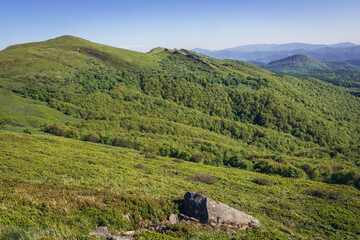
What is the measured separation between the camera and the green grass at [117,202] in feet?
43.1

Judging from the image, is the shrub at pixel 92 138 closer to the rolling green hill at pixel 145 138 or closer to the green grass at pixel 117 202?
the rolling green hill at pixel 145 138

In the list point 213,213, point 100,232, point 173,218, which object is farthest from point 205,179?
point 100,232

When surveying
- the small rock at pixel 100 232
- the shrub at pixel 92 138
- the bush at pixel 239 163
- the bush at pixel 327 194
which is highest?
the small rock at pixel 100 232

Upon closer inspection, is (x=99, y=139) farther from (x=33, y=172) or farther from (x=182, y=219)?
(x=182, y=219)

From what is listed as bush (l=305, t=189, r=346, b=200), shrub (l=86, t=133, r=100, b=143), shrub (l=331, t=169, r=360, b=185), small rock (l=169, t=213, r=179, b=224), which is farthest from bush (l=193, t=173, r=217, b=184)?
shrub (l=86, t=133, r=100, b=143)

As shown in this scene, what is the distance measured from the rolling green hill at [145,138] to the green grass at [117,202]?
0.16 m

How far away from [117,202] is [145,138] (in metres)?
72.8

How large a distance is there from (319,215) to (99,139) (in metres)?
65.5

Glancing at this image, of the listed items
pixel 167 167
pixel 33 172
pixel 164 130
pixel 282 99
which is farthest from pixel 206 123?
pixel 33 172

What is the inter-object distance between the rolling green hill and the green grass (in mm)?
155

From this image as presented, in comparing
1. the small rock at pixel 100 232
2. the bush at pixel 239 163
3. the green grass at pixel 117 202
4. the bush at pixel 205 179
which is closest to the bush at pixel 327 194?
the green grass at pixel 117 202

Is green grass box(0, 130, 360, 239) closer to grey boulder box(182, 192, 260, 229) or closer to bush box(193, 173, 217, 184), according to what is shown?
bush box(193, 173, 217, 184)

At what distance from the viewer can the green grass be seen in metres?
13.1

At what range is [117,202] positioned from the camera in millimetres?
16594
